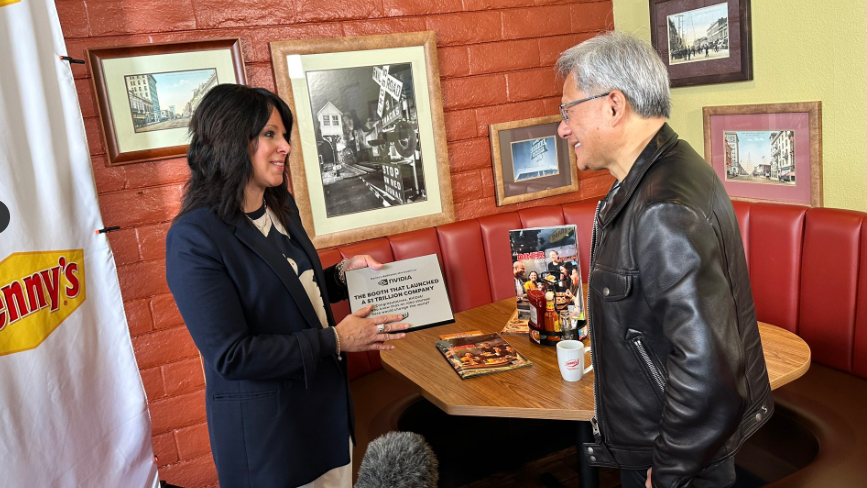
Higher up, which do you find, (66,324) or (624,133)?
(624,133)

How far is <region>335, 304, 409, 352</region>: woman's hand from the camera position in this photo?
5.67 ft

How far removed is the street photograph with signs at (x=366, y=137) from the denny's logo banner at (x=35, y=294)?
46.5 inches

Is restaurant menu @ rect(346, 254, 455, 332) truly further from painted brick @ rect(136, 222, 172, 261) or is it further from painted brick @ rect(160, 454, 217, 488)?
painted brick @ rect(160, 454, 217, 488)

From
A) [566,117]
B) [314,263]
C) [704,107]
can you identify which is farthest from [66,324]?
[704,107]

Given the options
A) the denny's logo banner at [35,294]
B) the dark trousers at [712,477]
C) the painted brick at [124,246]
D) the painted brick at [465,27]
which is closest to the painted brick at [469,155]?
the painted brick at [465,27]

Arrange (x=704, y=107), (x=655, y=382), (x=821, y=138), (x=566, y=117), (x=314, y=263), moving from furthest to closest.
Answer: (x=704, y=107), (x=821, y=138), (x=314, y=263), (x=566, y=117), (x=655, y=382)

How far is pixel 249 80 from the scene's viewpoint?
8.93ft

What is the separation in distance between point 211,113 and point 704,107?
2.42 m

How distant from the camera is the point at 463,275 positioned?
10.3 ft

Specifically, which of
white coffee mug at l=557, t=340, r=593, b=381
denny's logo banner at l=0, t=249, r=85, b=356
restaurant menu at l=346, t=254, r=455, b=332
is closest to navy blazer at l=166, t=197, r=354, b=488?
restaurant menu at l=346, t=254, r=455, b=332

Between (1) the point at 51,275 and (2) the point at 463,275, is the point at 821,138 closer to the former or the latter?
(2) the point at 463,275

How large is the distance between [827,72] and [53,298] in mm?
2895

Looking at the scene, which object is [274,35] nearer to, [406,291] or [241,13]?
[241,13]

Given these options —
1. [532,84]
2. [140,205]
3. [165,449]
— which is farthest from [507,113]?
[165,449]
